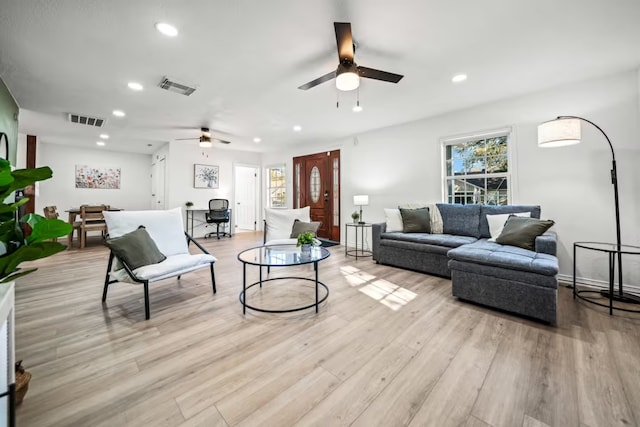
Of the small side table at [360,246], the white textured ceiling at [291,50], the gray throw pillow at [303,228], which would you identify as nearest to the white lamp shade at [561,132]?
the white textured ceiling at [291,50]

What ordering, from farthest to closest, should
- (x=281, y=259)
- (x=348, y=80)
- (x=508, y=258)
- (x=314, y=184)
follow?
(x=314, y=184) → (x=281, y=259) → (x=508, y=258) → (x=348, y=80)

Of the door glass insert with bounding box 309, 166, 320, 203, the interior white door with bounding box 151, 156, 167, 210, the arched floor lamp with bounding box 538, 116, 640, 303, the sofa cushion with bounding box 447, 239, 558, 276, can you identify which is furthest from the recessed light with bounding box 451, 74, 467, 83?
the interior white door with bounding box 151, 156, 167, 210

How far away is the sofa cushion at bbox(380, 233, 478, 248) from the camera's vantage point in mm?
3303

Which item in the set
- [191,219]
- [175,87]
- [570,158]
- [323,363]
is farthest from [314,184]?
[323,363]

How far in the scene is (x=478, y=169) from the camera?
13.2ft

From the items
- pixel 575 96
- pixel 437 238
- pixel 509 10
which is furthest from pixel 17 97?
pixel 575 96

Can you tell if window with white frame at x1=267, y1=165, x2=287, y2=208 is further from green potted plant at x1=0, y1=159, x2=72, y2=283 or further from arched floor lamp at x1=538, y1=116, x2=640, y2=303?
green potted plant at x1=0, y1=159, x2=72, y2=283

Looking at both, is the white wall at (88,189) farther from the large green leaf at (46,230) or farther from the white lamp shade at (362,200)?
the large green leaf at (46,230)

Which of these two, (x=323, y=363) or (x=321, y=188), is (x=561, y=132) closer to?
(x=323, y=363)

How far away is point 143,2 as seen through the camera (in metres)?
1.86

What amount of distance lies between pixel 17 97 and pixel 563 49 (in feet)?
21.6

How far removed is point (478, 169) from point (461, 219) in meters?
0.94

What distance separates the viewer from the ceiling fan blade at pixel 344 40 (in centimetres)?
196

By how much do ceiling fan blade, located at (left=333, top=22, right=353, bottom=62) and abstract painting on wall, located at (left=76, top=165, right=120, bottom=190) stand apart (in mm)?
8053
